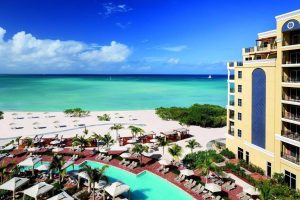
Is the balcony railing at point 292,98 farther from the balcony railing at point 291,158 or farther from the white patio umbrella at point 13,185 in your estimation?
the white patio umbrella at point 13,185

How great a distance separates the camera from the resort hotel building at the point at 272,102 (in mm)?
24547

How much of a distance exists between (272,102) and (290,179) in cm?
741

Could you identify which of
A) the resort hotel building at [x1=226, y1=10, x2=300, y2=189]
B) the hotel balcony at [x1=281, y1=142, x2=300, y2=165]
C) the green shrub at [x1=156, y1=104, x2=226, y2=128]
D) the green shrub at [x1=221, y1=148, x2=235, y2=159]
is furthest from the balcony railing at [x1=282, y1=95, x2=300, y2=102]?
the green shrub at [x1=156, y1=104, x2=226, y2=128]

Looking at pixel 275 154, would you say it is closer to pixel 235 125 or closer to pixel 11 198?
pixel 235 125

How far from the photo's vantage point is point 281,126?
25.8 metres

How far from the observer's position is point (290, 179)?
24641mm

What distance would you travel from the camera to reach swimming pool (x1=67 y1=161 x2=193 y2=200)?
968 inches

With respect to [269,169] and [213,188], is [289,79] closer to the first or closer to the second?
[269,169]

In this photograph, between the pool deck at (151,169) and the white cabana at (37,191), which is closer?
the white cabana at (37,191)

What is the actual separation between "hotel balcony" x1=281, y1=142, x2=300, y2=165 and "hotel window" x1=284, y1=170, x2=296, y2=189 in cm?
134

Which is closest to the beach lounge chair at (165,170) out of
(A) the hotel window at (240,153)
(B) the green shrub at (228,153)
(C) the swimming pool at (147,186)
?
(C) the swimming pool at (147,186)

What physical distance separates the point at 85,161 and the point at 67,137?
499 inches

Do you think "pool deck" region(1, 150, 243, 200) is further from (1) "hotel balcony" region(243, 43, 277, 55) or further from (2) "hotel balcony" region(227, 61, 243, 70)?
(1) "hotel balcony" region(243, 43, 277, 55)

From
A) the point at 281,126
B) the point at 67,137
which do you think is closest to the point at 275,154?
the point at 281,126
